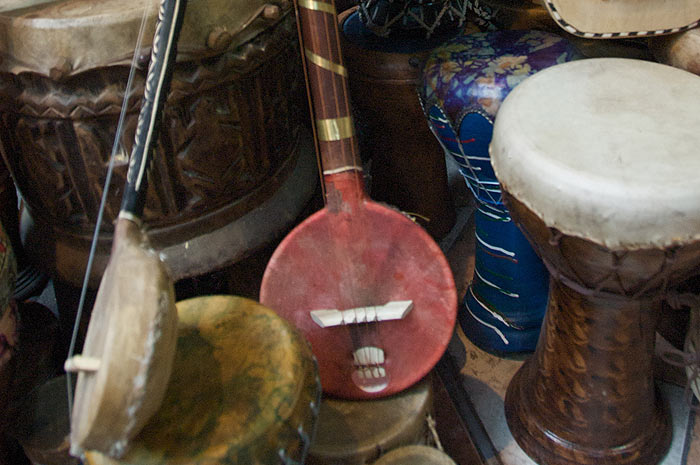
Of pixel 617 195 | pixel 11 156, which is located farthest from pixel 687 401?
pixel 11 156

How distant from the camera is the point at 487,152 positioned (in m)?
1.29

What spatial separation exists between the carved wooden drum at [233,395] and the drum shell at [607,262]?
0.40 meters

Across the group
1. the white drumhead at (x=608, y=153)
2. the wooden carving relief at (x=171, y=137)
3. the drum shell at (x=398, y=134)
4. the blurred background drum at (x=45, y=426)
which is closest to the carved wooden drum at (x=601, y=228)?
the white drumhead at (x=608, y=153)

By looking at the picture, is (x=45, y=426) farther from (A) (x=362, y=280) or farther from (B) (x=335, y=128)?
A: (B) (x=335, y=128)

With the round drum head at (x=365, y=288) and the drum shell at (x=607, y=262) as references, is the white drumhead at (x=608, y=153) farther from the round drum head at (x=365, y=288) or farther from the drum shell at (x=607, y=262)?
the round drum head at (x=365, y=288)

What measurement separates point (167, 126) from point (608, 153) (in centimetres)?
75

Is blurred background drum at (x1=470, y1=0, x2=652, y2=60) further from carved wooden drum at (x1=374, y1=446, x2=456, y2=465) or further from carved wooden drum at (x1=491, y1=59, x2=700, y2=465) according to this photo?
carved wooden drum at (x1=374, y1=446, x2=456, y2=465)

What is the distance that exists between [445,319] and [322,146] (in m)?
0.39

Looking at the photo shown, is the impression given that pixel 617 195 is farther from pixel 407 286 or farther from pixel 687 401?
pixel 687 401

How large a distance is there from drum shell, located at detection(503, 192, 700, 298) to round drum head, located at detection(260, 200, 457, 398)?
0.66 ft

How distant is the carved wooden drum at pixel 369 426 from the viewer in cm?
109

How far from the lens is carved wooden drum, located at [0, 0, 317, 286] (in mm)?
1089

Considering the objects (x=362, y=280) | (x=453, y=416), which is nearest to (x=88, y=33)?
(x=362, y=280)

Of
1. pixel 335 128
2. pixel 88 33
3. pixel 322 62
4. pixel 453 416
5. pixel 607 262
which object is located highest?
pixel 88 33
